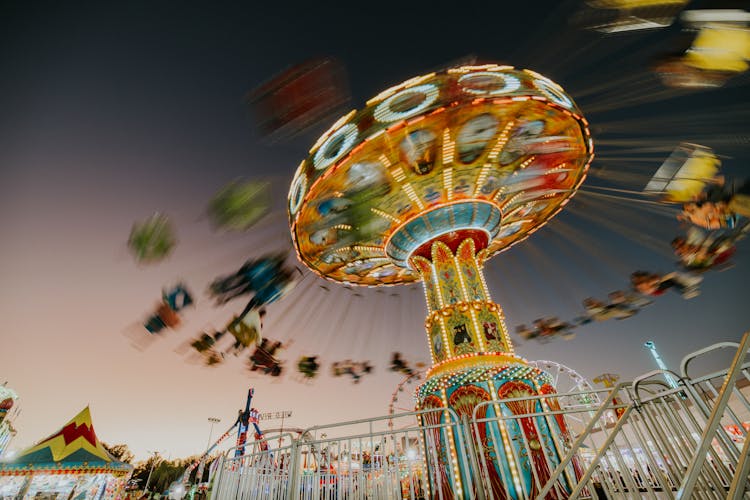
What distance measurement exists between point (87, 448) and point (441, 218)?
2524 cm

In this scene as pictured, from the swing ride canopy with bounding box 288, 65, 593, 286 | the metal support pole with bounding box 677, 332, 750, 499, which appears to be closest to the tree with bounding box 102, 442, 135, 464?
the swing ride canopy with bounding box 288, 65, 593, 286

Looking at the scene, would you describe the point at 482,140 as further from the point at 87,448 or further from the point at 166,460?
the point at 166,460

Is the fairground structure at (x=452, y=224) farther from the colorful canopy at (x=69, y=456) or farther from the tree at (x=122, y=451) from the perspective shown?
the tree at (x=122, y=451)

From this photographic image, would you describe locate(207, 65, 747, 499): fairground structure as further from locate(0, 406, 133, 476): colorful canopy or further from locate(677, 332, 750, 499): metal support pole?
locate(0, 406, 133, 476): colorful canopy

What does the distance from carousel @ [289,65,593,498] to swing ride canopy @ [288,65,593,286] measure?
0.11ft

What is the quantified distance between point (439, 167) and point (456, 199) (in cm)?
125

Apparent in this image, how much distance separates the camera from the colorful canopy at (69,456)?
60.1ft

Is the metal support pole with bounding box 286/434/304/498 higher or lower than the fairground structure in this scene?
lower

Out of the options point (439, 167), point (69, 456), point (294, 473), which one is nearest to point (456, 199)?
point (439, 167)

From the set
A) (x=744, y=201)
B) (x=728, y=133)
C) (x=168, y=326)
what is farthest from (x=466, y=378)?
(x=168, y=326)

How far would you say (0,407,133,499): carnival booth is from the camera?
18.0 meters

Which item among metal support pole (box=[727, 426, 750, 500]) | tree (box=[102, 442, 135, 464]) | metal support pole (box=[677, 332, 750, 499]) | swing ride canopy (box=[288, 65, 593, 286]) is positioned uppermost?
tree (box=[102, 442, 135, 464])

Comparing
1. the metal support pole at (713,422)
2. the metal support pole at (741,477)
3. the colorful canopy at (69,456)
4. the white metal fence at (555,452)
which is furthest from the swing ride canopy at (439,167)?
the colorful canopy at (69,456)

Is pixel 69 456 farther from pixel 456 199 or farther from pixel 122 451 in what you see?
pixel 122 451
